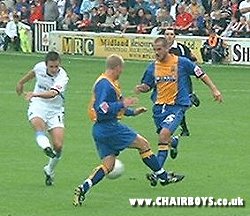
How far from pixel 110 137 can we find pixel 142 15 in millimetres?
28577

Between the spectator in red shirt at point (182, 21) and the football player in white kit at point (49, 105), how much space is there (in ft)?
79.5

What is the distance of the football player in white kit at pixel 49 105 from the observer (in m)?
15.4

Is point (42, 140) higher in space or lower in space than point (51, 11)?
higher

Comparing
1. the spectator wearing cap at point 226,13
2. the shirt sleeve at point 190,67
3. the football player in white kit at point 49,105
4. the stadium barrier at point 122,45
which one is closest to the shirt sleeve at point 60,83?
the football player in white kit at point 49,105

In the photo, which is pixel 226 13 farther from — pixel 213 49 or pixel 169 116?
pixel 169 116

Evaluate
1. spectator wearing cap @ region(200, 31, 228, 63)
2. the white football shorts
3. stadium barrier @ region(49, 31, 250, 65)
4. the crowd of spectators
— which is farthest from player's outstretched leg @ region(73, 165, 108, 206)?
the crowd of spectators

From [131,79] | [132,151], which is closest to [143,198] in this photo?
[132,151]

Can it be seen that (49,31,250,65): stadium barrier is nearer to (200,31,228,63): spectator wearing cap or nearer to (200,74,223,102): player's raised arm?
(200,31,228,63): spectator wearing cap

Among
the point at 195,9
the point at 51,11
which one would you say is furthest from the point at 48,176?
the point at 51,11

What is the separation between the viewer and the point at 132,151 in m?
19.1

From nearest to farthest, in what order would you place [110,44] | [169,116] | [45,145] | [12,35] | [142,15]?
[45,145] < [169,116] < [110,44] < [142,15] < [12,35]

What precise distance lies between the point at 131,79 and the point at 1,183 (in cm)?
1771

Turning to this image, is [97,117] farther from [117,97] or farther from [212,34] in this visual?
[212,34]

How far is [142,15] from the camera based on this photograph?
42188 mm
